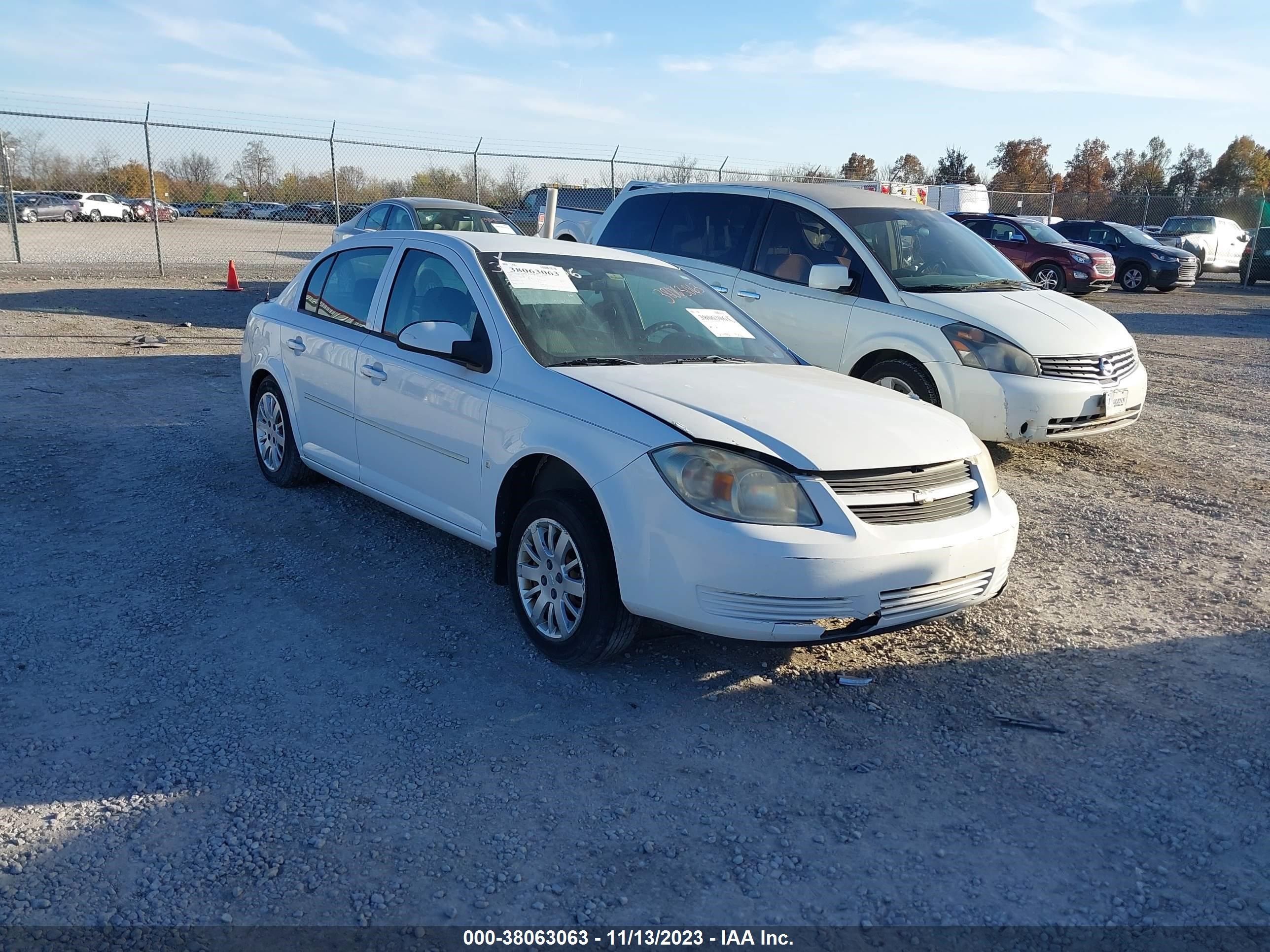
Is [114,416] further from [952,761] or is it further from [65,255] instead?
[65,255]

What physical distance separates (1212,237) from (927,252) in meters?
25.0

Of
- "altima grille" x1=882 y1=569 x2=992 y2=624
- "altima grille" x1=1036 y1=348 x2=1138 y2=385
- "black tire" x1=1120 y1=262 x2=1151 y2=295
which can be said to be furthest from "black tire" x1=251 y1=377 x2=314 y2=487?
"black tire" x1=1120 y1=262 x2=1151 y2=295

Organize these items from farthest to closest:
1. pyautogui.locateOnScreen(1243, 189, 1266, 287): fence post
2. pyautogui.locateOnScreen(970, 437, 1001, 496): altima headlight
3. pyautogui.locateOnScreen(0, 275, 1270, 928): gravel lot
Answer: pyautogui.locateOnScreen(1243, 189, 1266, 287): fence post
pyautogui.locateOnScreen(970, 437, 1001, 496): altima headlight
pyautogui.locateOnScreen(0, 275, 1270, 928): gravel lot

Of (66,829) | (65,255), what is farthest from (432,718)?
(65,255)

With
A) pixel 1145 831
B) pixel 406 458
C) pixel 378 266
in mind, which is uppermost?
pixel 378 266

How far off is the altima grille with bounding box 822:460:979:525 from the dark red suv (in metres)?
17.4

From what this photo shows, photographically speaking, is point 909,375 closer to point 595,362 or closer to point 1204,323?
point 595,362

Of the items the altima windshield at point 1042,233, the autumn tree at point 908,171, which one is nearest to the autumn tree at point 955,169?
the autumn tree at point 908,171

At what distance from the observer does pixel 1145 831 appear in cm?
304

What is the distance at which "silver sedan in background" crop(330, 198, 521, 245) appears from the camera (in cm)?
1405

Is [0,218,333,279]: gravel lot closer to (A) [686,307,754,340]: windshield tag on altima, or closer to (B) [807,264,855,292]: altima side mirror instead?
(B) [807,264,855,292]: altima side mirror

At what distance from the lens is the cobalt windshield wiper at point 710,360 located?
463 cm

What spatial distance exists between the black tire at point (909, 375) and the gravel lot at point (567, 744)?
1.26 metres

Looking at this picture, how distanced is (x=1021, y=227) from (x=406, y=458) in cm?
1870
